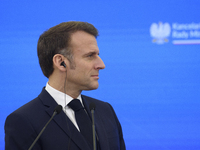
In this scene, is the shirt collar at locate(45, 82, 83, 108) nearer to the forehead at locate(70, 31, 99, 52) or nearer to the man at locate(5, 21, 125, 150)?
the man at locate(5, 21, 125, 150)

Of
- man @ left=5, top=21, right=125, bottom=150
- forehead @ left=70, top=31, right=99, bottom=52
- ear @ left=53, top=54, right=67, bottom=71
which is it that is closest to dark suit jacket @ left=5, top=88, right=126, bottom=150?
man @ left=5, top=21, right=125, bottom=150

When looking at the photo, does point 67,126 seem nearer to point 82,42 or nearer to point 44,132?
point 44,132

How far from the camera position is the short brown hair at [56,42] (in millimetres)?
1380

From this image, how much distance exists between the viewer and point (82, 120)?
1347 millimetres

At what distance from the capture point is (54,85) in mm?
1389

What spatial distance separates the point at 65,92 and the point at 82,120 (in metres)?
0.18

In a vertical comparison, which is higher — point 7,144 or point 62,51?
point 62,51

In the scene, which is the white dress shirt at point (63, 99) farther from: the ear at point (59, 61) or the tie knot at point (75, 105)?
the ear at point (59, 61)

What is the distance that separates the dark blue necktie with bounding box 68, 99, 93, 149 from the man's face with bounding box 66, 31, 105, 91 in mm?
93

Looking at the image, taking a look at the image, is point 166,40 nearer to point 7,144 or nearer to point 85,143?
point 85,143

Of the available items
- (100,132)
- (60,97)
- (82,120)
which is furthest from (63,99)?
(100,132)

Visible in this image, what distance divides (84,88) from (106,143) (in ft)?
1.06

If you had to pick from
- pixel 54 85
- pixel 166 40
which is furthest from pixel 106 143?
pixel 166 40

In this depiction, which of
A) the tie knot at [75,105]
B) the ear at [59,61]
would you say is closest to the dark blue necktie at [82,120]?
the tie knot at [75,105]
